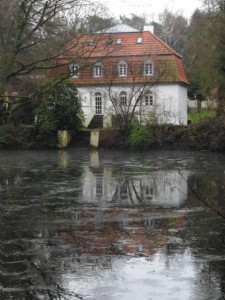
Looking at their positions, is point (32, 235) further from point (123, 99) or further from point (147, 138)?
point (123, 99)

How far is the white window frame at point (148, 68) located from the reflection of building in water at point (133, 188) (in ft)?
67.1

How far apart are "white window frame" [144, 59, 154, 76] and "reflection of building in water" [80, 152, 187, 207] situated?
20455mm

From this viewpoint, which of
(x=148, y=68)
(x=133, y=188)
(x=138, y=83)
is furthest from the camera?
(x=148, y=68)

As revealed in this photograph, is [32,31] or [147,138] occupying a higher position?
[32,31]

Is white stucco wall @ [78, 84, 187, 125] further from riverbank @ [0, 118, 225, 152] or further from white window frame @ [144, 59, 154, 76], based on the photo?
riverbank @ [0, 118, 225, 152]

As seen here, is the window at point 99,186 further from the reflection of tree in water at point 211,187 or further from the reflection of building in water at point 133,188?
the reflection of tree in water at point 211,187

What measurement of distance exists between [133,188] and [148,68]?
2684cm

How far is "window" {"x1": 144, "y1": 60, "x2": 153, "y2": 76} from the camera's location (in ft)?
136

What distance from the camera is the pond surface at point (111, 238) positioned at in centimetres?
680

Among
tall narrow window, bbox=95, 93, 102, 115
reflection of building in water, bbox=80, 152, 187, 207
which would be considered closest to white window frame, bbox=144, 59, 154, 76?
tall narrow window, bbox=95, 93, 102, 115

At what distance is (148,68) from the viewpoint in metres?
42.4

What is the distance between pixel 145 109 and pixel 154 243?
30.3 m

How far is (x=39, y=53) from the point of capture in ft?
51.7

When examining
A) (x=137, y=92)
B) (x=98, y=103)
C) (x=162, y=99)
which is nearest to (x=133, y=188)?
(x=137, y=92)
